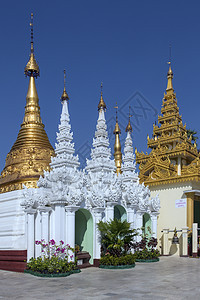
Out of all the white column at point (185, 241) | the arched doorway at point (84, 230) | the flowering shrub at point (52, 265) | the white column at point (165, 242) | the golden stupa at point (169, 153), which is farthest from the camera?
the golden stupa at point (169, 153)

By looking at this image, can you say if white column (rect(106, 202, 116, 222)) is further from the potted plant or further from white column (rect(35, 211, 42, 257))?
white column (rect(35, 211, 42, 257))

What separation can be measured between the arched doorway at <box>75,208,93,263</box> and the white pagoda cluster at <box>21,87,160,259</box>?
9.4 inches

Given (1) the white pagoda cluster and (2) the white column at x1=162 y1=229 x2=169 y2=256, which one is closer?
(1) the white pagoda cluster

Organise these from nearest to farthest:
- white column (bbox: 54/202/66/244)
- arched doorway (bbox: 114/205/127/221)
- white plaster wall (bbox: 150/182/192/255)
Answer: white column (bbox: 54/202/66/244) → arched doorway (bbox: 114/205/127/221) → white plaster wall (bbox: 150/182/192/255)

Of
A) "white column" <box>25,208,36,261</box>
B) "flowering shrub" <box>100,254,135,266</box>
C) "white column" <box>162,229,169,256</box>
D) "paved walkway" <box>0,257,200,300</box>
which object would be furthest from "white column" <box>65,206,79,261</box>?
"white column" <box>162,229,169,256</box>

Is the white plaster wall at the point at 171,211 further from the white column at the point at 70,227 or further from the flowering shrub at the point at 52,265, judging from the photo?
the flowering shrub at the point at 52,265

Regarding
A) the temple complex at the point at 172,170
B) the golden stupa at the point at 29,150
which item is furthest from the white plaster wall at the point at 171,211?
the golden stupa at the point at 29,150

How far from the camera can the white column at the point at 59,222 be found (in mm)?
14031

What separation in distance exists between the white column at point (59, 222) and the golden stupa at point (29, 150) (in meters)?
3.11

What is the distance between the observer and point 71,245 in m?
14.0

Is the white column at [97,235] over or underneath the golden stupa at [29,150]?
underneath

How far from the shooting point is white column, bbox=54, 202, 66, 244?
46.0 ft

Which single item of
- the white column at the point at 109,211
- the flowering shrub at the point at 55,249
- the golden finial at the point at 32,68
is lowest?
the flowering shrub at the point at 55,249

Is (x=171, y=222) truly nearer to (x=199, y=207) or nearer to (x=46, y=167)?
(x=199, y=207)
